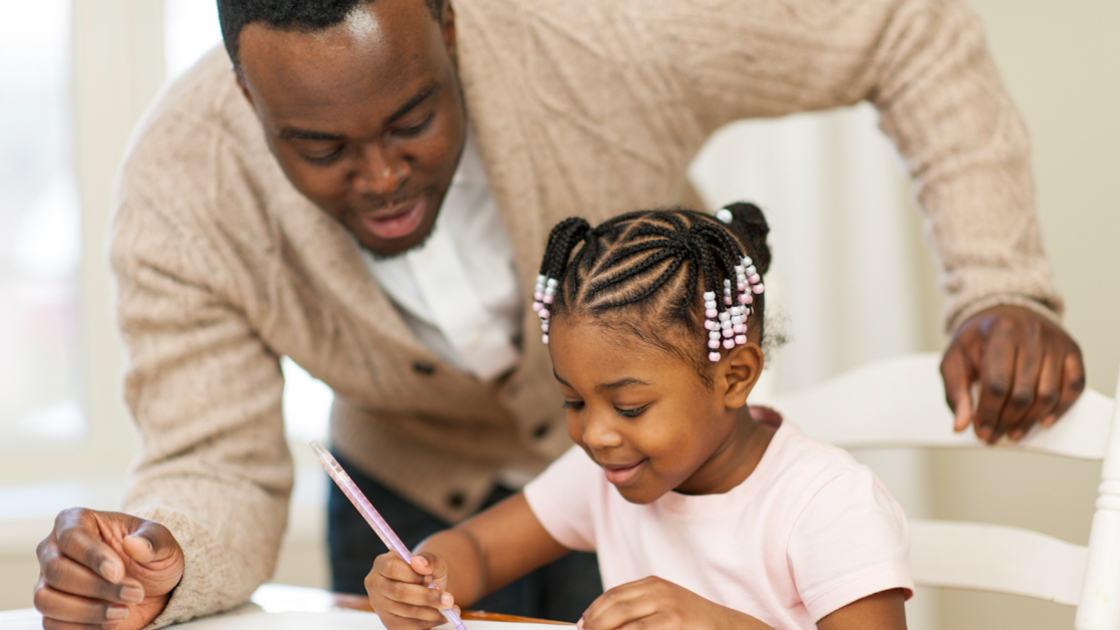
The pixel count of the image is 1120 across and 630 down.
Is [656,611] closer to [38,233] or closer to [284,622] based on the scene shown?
[284,622]

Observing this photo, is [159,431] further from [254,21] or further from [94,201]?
[94,201]

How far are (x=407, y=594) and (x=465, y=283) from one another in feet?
1.56

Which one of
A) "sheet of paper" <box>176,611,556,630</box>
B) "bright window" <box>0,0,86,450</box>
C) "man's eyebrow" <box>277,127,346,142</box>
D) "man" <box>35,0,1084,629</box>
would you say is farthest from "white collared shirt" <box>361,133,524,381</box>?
"bright window" <box>0,0,86,450</box>

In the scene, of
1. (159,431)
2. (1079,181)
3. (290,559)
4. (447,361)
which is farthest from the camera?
(290,559)

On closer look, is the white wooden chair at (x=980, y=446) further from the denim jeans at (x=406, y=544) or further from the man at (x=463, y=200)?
Answer: the denim jeans at (x=406, y=544)

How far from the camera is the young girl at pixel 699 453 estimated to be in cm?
76

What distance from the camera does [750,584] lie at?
0.82 m

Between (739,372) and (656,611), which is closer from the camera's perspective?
(656,611)

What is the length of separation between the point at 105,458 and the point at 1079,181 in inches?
81.1

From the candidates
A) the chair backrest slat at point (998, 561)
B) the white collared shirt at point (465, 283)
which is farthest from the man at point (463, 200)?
the chair backrest slat at point (998, 561)

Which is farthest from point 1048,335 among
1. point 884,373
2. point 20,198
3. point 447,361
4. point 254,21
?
point 20,198

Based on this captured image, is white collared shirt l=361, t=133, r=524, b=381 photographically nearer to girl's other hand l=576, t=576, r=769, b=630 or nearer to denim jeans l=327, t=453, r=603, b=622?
denim jeans l=327, t=453, r=603, b=622

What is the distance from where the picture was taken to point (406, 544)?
1.43m

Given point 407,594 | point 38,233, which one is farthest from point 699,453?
Result: point 38,233
